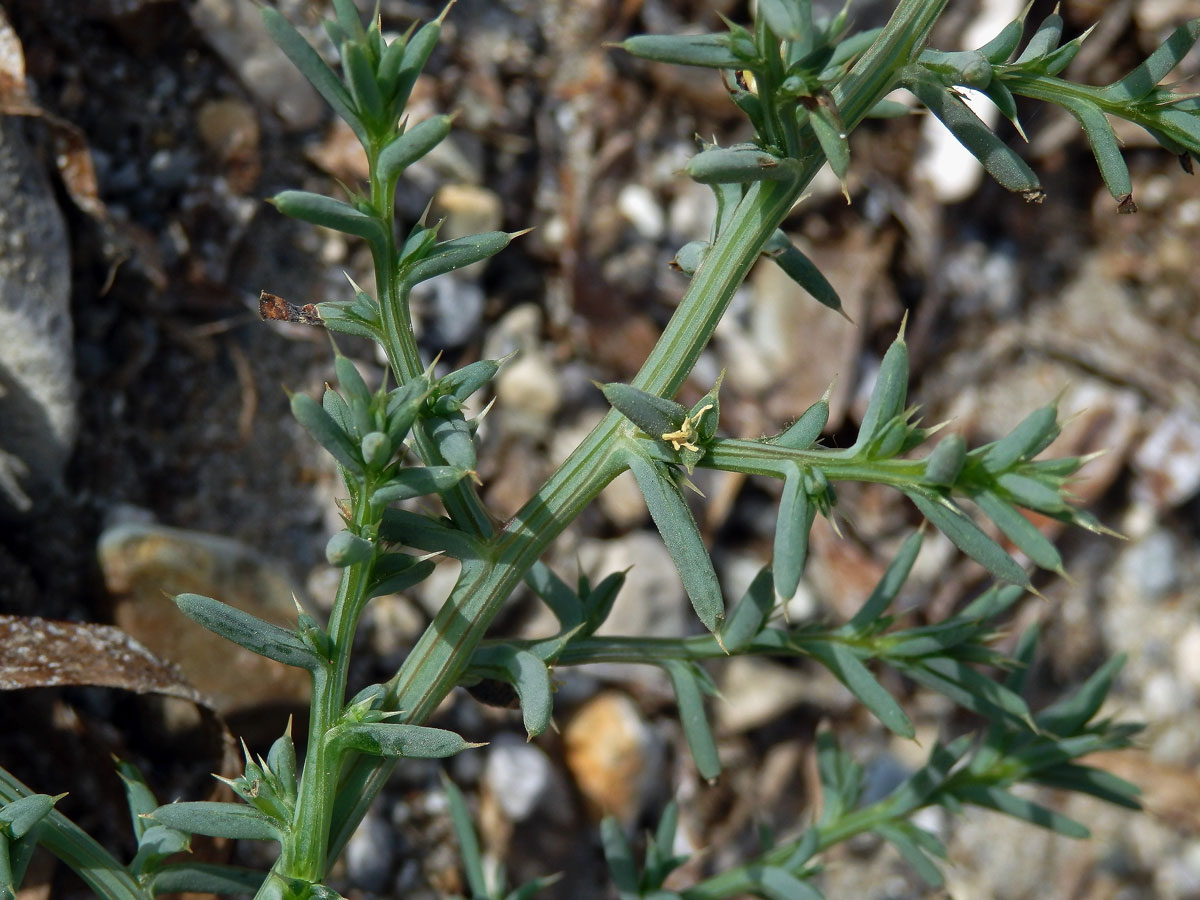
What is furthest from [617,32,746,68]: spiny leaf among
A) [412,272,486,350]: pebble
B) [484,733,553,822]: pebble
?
[484,733,553,822]: pebble

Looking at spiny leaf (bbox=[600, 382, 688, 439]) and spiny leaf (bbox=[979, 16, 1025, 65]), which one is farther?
spiny leaf (bbox=[979, 16, 1025, 65])

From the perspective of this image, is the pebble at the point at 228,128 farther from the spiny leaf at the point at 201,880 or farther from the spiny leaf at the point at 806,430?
the spiny leaf at the point at 806,430

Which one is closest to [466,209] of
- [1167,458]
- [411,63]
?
[411,63]

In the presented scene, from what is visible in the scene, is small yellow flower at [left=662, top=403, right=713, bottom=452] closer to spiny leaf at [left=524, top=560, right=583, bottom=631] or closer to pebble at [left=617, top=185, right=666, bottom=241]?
spiny leaf at [left=524, top=560, right=583, bottom=631]

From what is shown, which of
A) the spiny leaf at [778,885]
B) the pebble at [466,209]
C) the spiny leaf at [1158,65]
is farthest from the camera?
the pebble at [466,209]

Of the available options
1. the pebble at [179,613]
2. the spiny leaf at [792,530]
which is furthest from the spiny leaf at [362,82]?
the pebble at [179,613]

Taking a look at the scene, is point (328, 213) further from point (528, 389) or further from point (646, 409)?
point (528, 389)

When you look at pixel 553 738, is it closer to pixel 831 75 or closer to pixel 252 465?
pixel 252 465
